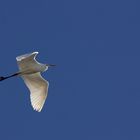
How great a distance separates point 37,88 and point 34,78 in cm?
46

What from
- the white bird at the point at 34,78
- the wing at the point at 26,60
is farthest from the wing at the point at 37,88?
the wing at the point at 26,60

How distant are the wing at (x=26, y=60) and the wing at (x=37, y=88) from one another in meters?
1.59

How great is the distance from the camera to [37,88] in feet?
108

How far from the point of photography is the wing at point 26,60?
99.1ft

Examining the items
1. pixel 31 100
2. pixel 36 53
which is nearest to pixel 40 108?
pixel 31 100

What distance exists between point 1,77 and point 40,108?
218 centimetres

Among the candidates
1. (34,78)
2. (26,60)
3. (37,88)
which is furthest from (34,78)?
(26,60)

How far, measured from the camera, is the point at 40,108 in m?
32.0

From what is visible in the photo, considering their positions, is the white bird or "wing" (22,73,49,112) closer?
the white bird

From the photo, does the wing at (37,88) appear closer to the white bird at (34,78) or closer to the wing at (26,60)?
the white bird at (34,78)

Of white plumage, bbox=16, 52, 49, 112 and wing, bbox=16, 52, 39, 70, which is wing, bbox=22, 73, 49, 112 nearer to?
white plumage, bbox=16, 52, 49, 112

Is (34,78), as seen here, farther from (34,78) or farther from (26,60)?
(26,60)

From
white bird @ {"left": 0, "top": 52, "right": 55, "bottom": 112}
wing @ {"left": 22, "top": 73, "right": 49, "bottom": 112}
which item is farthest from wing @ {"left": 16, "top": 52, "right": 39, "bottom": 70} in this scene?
wing @ {"left": 22, "top": 73, "right": 49, "bottom": 112}

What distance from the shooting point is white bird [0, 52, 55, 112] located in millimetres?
31122
